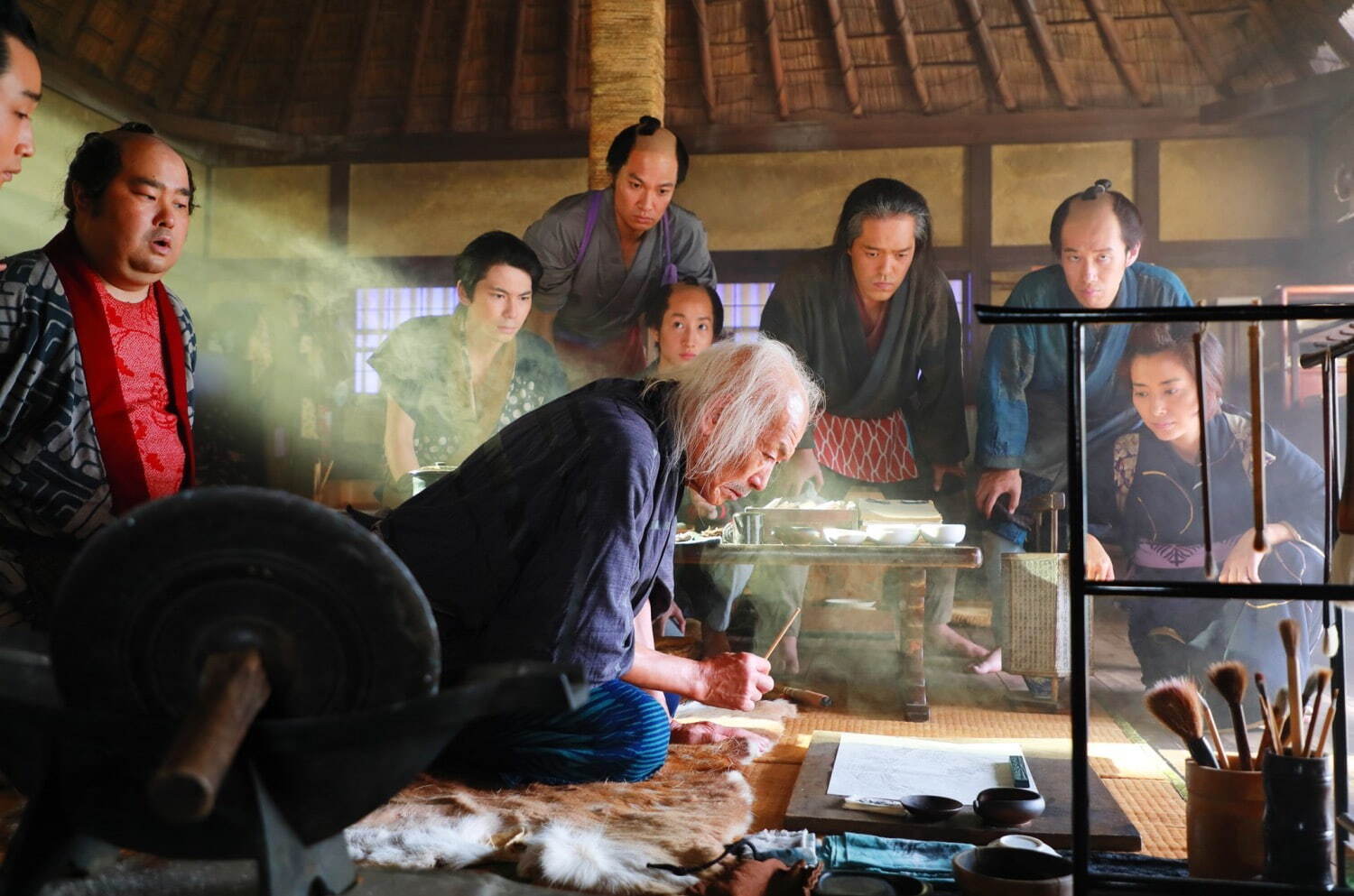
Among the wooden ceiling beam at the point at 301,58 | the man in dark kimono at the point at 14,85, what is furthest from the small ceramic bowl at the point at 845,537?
the wooden ceiling beam at the point at 301,58

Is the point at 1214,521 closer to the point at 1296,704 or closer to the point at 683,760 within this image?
the point at 683,760

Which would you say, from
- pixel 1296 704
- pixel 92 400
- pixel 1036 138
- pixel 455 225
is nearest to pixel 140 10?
pixel 455 225

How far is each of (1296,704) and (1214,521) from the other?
9.24ft

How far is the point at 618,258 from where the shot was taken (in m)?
4.82

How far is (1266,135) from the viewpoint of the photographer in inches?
201

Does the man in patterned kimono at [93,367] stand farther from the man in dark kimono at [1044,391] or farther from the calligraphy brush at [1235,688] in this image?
the man in dark kimono at [1044,391]

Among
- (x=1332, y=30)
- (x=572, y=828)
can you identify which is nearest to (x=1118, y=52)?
(x=1332, y=30)

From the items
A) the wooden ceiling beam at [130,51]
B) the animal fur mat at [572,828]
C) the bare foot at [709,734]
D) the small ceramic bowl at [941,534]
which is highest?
the wooden ceiling beam at [130,51]

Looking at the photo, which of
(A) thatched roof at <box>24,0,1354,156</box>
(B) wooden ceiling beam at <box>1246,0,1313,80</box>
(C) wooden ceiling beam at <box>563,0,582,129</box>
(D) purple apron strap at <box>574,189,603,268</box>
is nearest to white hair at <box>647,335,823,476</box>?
(D) purple apron strap at <box>574,189,603,268</box>

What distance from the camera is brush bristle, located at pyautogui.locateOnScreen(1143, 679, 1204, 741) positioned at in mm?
1595

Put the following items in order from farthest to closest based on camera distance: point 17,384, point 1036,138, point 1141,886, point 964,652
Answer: point 1036,138, point 964,652, point 17,384, point 1141,886

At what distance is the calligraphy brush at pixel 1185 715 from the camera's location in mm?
1595

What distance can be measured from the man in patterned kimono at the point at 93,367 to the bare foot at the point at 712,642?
205 centimetres

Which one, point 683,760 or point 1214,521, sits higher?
point 1214,521
